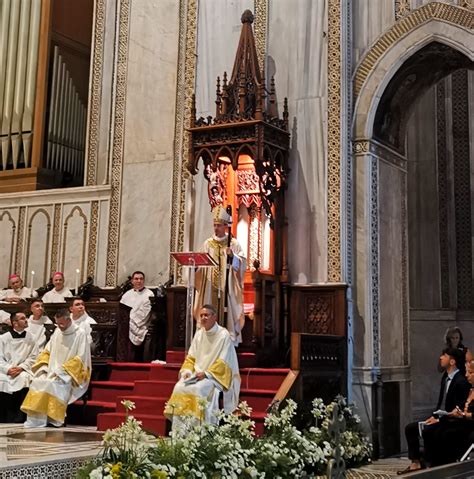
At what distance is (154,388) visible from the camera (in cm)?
958

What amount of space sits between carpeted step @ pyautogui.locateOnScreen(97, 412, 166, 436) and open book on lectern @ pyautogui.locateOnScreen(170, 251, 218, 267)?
5.75ft

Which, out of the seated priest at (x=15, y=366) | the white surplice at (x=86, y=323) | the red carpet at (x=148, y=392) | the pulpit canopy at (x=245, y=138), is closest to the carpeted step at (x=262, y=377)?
the red carpet at (x=148, y=392)

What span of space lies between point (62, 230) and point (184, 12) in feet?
12.3

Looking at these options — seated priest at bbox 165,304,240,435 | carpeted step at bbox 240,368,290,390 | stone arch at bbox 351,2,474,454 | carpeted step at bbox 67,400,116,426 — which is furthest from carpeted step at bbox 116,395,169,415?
stone arch at bbox 351,2,474,454

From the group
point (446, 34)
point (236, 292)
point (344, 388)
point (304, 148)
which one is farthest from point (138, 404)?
point (446, 34)

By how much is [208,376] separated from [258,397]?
95cm

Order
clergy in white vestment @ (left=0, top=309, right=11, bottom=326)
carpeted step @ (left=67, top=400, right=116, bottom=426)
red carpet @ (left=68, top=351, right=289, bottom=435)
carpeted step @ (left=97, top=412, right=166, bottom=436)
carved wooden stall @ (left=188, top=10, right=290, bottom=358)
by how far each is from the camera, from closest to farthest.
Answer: carpeted step @ (left=97, top=412, right=166, bottom=436) → red carpet @ (left=68, top=351, right=289, bottom=435) → carpeted step @ (left=67, top=400, right=116, bottom=426) → carved wooden stall @ (left=188, top=10, right=290, bottom=358) → clergy in white vestment @ (left=0, top=309, right=11, bottom=326)

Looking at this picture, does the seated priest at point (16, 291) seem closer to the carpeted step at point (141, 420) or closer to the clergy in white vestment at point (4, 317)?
the clergy in white vestment at point (4, 317)

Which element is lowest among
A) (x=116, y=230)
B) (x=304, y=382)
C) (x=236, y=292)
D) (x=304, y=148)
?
(x=304, y=382)

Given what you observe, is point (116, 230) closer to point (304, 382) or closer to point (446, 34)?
point (304, 382)

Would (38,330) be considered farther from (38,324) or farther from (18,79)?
(18,79)

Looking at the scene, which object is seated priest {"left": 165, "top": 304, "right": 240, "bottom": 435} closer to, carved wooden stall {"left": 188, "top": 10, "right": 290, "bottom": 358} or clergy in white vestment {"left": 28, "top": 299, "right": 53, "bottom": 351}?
carved wooden stall {"left": 188, "top": 10, "right": 290, "bottom": 358}

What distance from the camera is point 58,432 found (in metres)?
8.94

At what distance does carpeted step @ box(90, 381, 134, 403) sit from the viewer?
10211mm
